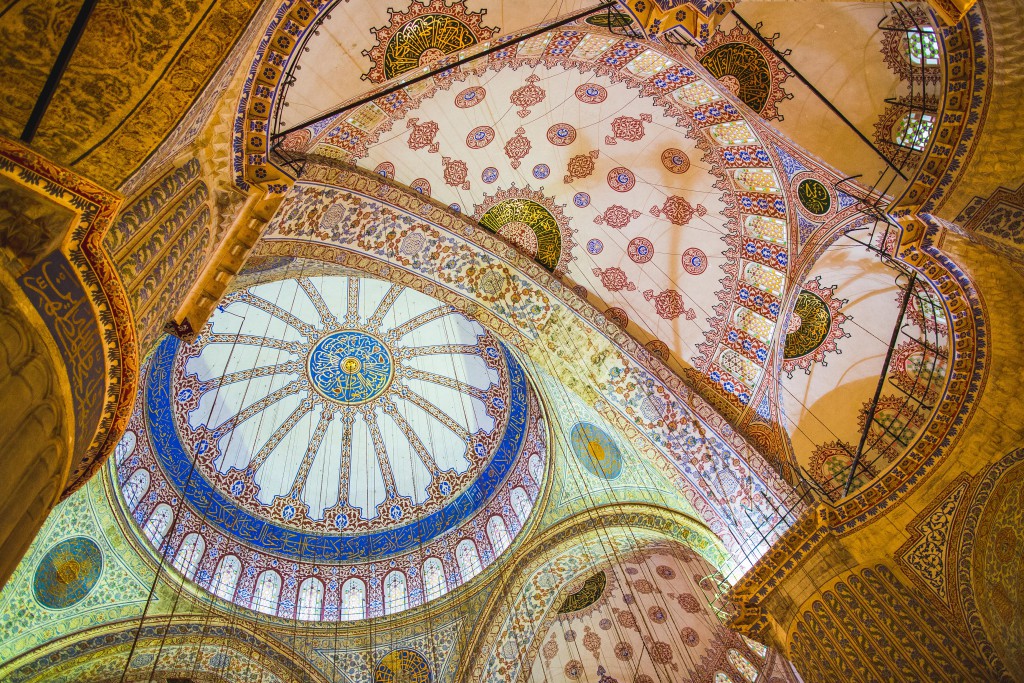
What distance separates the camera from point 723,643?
1030 cm

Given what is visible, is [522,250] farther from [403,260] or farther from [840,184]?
[840,184]

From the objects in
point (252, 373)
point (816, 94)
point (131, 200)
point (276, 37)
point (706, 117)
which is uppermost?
point (252, 373)

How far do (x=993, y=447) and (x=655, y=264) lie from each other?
12.3 ft

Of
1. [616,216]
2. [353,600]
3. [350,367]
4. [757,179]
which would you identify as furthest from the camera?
[350,367]

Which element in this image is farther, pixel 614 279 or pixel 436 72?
pixel 614 279

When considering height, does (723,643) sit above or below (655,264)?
below

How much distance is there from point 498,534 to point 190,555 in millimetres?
4733

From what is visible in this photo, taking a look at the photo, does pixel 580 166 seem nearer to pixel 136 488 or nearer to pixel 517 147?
pixel 517 147

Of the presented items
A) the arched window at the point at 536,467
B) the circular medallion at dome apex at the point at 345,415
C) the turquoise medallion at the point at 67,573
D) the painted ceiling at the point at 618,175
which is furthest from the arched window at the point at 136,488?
the painted ceiling at the point at 618,175

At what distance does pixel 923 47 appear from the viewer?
4.88 meters

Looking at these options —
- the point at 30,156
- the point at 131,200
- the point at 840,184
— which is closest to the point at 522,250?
the point at 840,184

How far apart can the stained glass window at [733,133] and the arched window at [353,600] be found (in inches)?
349

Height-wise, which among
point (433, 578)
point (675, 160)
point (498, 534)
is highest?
point (675, 160)

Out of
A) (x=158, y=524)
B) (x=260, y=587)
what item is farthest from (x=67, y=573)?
(x=260, y=587)
